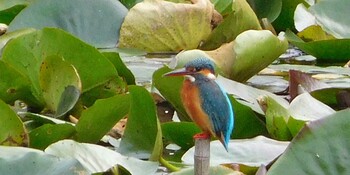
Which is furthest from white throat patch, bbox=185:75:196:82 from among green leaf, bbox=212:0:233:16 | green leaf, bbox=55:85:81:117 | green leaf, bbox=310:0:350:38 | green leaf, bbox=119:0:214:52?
green leaf, bbox=212:0:233:16

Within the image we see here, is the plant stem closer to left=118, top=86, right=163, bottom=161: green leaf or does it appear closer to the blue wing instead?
left=118, top=86, right=163, bottom=161: green leaf

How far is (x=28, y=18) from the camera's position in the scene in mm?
3428

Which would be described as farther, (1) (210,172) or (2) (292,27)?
(2) (292,27)

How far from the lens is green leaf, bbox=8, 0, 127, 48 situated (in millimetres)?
3434

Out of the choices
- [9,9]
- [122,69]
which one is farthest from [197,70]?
[9,9]

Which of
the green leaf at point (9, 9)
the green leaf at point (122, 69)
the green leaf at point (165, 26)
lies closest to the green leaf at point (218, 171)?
the green leaf at point (122, 69)

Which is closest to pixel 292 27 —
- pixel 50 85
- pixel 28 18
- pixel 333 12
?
pixel 333 12

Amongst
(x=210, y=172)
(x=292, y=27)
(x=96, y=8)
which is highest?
(x=210, y=172)

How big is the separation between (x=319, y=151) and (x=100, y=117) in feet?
2.16

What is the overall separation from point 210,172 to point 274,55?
1113mm

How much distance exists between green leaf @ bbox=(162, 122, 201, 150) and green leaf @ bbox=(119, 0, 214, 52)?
1.05 m

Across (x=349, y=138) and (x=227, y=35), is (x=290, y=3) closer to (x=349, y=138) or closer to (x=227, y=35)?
(x=227, y=35)

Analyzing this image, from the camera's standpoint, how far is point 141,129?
7.68ft

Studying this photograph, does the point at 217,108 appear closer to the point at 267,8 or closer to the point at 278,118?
the point at 278,118
